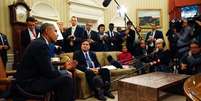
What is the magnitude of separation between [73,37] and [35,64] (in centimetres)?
285

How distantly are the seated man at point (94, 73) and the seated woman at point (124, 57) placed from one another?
1.28 metres

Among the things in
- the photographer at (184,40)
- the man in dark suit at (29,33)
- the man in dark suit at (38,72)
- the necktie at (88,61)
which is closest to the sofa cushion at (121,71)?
the necktie at (88,61)

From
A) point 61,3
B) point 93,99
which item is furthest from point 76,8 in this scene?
point 93,99

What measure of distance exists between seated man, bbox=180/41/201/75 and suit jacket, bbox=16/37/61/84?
10.9ft

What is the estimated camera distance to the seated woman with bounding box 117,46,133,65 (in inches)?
255

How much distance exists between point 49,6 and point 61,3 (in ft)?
1.45

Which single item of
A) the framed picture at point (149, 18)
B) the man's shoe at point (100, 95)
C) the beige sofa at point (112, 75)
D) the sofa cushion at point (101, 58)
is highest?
the framed picture at point (149, 18)

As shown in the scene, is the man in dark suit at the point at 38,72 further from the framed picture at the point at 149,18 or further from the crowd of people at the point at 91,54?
the framed picture at the point at 149,18

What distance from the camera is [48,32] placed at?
2.90 m

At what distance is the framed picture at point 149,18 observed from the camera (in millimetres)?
9328

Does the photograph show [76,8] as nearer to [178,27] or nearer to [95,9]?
[95,9]

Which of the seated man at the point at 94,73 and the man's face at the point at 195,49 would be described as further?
the man's face at the point at 195,49

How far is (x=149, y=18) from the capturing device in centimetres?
937

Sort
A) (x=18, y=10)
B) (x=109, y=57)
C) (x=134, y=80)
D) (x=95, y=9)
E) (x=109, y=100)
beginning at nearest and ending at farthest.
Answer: (x=134, y=80), (x=109, y=100), (x=18, y=10), (x=109, y=57), (x=95, y=9)
